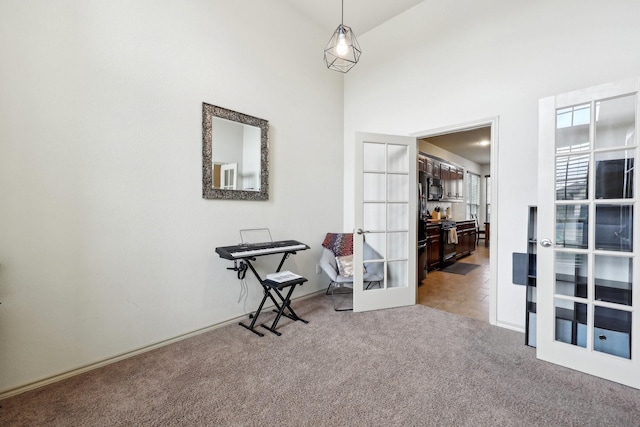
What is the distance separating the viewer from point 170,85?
2.39 meters

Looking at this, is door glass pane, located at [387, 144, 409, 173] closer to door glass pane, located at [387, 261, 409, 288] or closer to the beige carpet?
door glass pane, located at [387, 261, 409, 288]

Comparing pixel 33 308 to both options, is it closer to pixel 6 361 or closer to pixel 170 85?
pixel 6 361

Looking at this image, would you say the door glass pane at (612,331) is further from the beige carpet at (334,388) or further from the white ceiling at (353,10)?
the white ceiling at (353,10)

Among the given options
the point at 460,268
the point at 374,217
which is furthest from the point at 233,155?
the point at 460,268

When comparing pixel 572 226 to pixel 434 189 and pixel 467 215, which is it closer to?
pixel 434 189

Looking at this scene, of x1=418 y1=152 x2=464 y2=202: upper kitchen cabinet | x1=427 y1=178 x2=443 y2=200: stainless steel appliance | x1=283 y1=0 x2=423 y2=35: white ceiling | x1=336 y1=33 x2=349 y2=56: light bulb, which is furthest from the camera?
x1=427 y1=178 x2=443 y2=200: stainless steel appliance

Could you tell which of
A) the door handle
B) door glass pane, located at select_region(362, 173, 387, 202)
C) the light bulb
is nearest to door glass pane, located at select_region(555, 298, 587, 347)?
the door handle

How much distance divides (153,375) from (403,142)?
3315mm

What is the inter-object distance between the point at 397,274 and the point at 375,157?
151cm

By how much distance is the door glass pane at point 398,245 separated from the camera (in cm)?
335

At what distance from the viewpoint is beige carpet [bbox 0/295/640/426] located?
154 cm

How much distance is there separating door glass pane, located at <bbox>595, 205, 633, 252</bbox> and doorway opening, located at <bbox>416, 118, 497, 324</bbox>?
836 millimetres

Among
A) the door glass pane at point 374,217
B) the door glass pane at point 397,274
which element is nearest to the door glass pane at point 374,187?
the door glass pane at point 374,217

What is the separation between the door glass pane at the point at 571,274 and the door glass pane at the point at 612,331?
156mm
